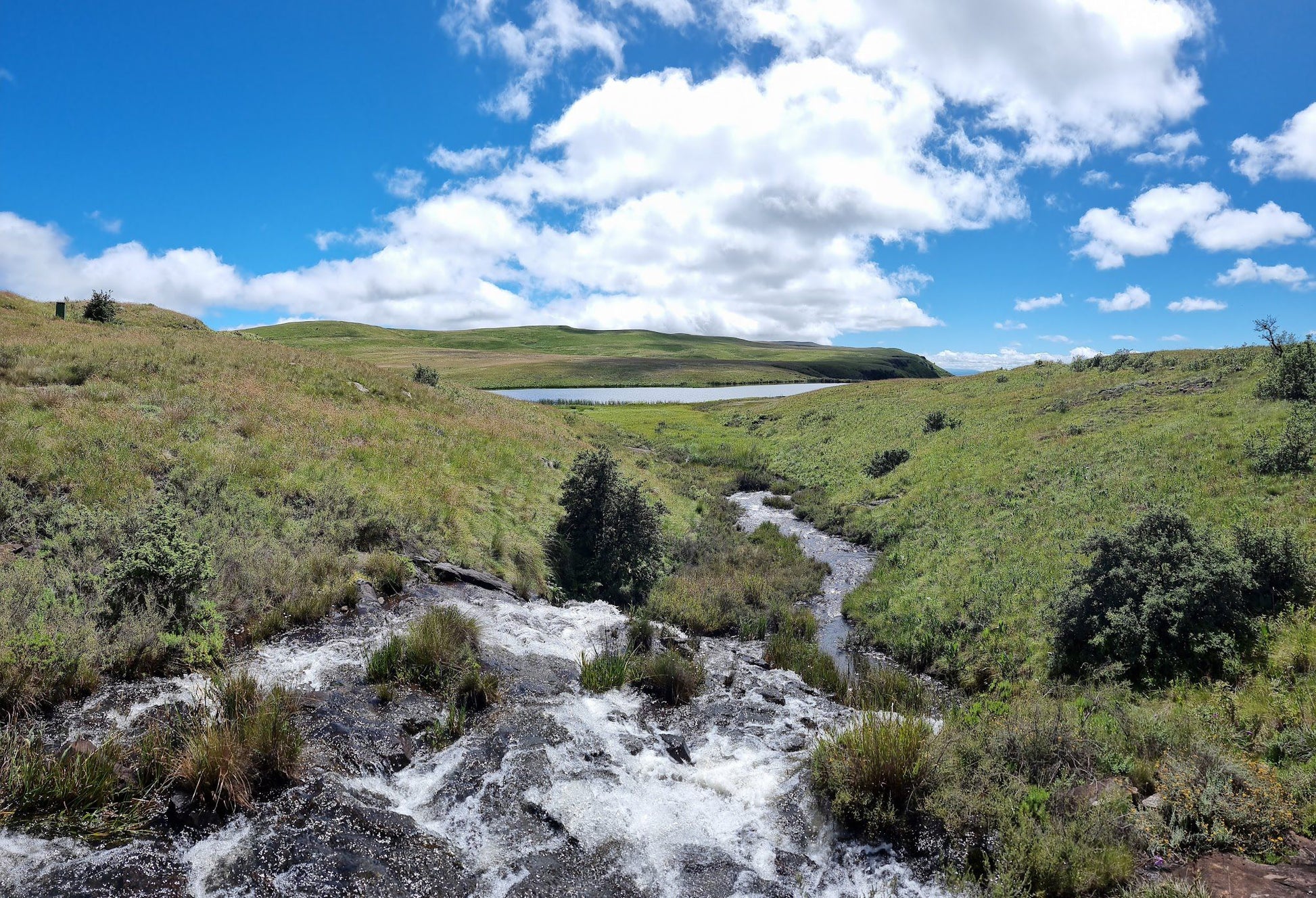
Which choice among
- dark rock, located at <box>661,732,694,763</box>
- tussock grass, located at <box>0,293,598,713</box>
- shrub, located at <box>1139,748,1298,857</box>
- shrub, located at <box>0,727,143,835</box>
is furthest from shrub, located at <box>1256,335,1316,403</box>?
shrub, located at <box>0,727,143,835</box>

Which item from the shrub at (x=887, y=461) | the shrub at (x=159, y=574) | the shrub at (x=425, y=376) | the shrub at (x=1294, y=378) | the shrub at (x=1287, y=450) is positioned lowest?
the shrub at (x=159, y=574)

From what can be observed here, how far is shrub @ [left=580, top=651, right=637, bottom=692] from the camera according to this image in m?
10.7

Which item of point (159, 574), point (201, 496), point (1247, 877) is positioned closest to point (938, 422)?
point (1247, 877)

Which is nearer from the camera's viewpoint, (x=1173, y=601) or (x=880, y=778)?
(x=880, y=778)

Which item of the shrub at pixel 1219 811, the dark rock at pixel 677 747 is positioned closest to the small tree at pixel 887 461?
the dark rock at pixel 677 747

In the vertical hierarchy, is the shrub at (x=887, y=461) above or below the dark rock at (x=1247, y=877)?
A: above

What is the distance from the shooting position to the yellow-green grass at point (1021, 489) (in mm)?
15172

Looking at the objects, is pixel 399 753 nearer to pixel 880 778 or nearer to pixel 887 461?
pixel 880 778

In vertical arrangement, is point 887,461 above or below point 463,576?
above

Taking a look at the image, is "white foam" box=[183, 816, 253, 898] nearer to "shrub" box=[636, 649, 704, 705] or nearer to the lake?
"shrub" box=[636, 649, 704, 705]

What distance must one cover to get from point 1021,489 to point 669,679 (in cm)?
1912

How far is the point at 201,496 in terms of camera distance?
47.7ft

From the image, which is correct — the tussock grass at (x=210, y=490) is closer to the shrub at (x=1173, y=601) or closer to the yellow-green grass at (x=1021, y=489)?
the yellow-green grass at (x=1021, y=489)

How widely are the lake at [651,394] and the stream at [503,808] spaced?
3440 inches
